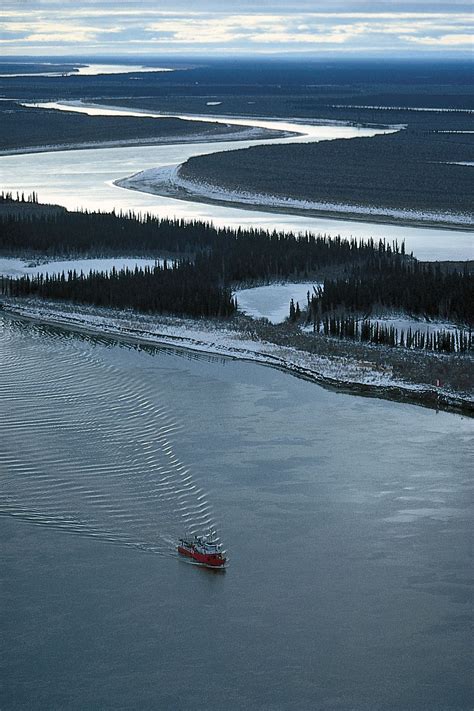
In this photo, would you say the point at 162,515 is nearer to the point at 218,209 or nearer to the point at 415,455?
the point at 415,455

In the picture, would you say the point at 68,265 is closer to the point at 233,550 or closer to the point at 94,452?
the point at 94,452

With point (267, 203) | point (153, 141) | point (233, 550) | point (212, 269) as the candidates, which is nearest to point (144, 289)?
point (212, 269)

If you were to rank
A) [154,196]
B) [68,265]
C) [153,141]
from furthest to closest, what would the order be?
[153,141]
[154,196]
[68,265]

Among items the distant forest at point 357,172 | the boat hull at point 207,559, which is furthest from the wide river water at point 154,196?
the boat hull at point 207,559

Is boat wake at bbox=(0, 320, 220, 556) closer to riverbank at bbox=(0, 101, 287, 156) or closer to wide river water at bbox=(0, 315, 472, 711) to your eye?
wide river water at bbox=(0, 315, 472, 711)

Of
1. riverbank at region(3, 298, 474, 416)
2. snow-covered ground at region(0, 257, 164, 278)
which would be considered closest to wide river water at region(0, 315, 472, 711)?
riverbank at region(3, 298, 474, 416)

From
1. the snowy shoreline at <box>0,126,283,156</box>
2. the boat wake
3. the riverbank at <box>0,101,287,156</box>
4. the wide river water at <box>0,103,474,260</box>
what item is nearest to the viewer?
the boat wake
